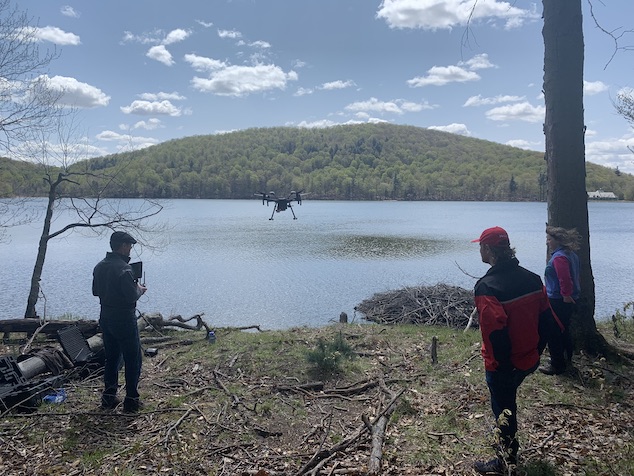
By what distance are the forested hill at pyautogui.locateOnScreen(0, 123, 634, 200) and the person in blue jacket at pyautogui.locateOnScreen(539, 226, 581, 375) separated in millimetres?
65782

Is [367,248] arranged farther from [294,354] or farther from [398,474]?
[398,474]

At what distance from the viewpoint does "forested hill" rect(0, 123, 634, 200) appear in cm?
8212

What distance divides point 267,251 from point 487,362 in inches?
1123

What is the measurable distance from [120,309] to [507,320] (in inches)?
162

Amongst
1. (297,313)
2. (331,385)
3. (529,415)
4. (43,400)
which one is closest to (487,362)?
(529,415)

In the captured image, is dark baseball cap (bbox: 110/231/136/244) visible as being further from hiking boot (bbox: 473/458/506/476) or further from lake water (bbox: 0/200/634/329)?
lake water (bbox: 0/200/634/329)

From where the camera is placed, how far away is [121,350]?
215 inches

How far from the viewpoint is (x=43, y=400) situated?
571cm

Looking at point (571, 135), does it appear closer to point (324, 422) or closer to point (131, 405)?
point (324, 422)

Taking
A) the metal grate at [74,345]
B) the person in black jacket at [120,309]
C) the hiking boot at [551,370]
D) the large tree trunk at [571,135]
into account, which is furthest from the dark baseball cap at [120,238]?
the large tree trunk at [571,135]

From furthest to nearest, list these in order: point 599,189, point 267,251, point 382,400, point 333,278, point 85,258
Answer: point 599,189 < point 267,251 < point 85,258 < point 333,278 < point 382,400

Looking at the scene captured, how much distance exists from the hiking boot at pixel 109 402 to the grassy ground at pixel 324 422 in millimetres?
114

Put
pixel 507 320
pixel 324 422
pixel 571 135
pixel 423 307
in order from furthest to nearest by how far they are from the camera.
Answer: pixel 423 307, pixel 571 135, pixel 324 422, pixel 507 320

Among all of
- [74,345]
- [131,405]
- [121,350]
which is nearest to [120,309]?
[121,350]
